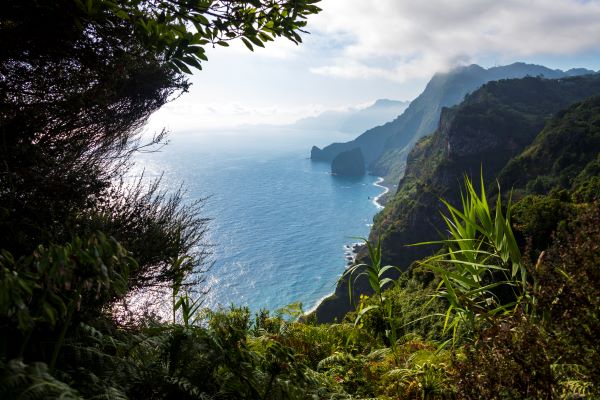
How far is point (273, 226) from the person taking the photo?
7594 cm

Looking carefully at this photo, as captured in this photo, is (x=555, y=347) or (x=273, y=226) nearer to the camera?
(x=555, y=347)

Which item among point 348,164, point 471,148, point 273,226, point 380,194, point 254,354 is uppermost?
point 471,148

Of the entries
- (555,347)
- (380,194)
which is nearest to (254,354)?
(555,347)

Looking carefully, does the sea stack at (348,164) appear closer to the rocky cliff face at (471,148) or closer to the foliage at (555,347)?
the rocky cliff face at (471,148)

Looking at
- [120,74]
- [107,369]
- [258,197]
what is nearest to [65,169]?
[120,74]

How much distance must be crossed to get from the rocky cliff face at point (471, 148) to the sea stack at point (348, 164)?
58296mm

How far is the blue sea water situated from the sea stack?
16.8 metres

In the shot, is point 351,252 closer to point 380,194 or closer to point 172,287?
point 380,194

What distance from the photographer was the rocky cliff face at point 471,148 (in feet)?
221

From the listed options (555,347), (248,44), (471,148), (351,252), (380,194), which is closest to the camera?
(555,347)

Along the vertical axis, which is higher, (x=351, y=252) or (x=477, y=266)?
(x=477, y=266)

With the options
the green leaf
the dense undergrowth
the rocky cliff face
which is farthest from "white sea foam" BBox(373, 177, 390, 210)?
the green leaf

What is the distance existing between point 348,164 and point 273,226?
89.5 m

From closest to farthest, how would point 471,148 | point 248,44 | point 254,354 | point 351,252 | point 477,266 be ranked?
point 254,354
point 248,44
point 477,266
point 351,252
point 471,148
